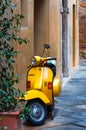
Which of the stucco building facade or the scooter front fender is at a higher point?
the stucco building facade

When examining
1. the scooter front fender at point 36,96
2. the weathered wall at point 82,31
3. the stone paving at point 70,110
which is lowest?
the stone paving at point 70,110

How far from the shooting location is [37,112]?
26.6ft

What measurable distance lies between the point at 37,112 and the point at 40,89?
49cm

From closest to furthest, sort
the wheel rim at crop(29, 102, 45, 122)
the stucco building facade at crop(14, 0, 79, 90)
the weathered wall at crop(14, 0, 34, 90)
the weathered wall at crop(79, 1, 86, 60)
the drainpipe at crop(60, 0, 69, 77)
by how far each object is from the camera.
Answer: the wheel rim at crop(29, 102, 45, 122) → the weathered wall at crop(14, 0, 34, 90) → the stucco building facade at crop(14, 0, 79, 90) → the drainpipe at crop(60, 0, 69, 77) → the weathered wall at crop(79, 1, 86, 60)

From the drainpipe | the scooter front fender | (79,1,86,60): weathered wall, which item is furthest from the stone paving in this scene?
(79,1,86,60): weathered wall

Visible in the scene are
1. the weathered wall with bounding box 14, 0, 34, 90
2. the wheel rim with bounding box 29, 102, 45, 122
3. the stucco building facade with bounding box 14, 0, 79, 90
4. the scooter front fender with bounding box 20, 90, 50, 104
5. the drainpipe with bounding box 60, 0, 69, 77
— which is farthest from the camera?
the drainpipe with bounding box 60, 0, 69, 77

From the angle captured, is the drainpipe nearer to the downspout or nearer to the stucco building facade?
the downspout

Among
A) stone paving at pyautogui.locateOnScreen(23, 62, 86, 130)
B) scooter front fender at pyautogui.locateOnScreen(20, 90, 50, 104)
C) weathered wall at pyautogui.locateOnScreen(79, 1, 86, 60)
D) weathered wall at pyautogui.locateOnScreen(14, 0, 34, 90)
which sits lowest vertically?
stone paving at pyautogui.locateOnScreen(23, 62, 86, 130)

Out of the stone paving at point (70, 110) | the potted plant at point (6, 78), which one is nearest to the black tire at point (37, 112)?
the stone paving at point (70, 110)

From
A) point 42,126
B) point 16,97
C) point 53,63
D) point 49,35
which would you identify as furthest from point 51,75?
point 49,35

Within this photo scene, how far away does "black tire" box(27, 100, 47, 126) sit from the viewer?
7996 millimetres

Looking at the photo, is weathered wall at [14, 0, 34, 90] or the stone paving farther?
weathered wall at [14, 0, 34, 90]

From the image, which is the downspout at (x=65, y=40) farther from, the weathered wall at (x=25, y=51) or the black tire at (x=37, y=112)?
the black tire at (x=37, y=112)

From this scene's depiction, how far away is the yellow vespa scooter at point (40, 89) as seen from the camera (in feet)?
26.3
